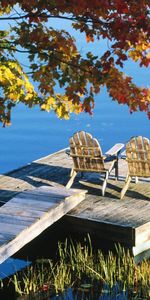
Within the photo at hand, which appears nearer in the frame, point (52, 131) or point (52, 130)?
point (52, 131)

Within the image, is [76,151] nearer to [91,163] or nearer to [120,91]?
[91,163]

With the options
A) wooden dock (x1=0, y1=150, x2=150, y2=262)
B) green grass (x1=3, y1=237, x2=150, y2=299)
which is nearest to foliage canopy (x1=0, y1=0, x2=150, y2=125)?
wooden dock (x1=0, y1=150, x2=150, y2=262)

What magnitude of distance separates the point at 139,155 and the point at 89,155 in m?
1.02

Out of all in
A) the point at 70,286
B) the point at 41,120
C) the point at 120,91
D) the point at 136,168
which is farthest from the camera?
the point at 41,120

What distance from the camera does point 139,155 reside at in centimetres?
1078

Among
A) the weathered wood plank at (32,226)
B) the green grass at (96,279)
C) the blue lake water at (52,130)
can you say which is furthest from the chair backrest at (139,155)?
the blue lake water at (52,130)

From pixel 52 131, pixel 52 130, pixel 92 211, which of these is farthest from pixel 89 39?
pixel 52 130

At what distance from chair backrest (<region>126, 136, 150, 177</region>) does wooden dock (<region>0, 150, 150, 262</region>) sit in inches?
22.8

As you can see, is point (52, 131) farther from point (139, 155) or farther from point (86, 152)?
point (139, 155)

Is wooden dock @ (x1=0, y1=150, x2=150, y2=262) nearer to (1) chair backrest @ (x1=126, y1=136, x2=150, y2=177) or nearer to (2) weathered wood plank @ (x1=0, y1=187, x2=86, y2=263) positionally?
(2) weathered wood plank @ (x1=0, y1=187, x2=86, y2=263)

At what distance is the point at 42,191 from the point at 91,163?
111cm

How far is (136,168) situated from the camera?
1095cm

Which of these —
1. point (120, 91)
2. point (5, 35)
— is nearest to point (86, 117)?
point (5, 35)

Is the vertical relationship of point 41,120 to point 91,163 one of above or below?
above
